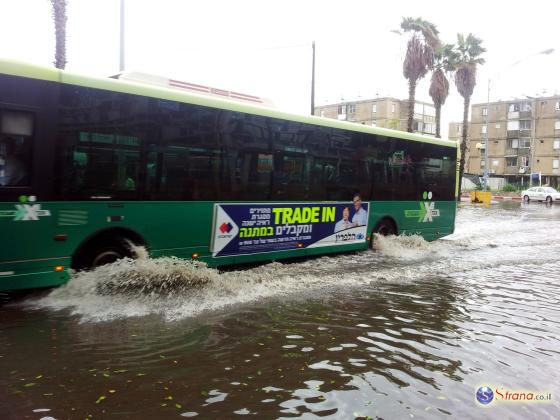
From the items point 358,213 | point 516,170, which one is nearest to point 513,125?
point 516,170

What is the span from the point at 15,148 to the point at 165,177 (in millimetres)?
2169

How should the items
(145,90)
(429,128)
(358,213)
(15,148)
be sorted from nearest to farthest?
(15,148)
(145,90)
(358,213)
(429,128)

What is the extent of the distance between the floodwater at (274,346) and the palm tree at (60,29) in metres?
8.88

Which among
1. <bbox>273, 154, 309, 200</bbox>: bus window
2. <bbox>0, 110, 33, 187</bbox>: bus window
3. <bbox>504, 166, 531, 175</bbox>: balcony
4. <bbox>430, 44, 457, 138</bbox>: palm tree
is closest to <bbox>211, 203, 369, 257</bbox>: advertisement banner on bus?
<bbox>273, 154, 309, 200</bbox>: bus window

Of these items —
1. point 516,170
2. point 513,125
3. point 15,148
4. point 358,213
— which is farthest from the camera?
point 513,125

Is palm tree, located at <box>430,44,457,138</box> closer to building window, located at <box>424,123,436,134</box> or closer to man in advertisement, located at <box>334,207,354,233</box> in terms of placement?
man in advertisement, located at <box>334,207,354,233</box>

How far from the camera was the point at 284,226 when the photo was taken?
31.1ft

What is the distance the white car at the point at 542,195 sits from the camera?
4359cm

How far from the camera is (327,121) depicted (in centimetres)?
1021

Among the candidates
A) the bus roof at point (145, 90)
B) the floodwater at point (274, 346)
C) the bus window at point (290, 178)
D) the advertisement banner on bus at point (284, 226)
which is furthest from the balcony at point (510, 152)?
the bus window at point (290, 178)

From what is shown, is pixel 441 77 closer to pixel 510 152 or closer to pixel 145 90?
pixel 145 90

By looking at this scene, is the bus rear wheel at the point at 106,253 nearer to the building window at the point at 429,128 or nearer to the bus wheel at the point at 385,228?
the bus wheel at the point at 385,228

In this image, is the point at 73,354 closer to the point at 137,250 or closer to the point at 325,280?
the point at 137,250

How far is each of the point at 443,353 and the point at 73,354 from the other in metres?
3.88
